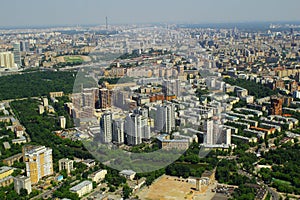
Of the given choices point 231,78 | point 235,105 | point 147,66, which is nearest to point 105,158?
point 235,105

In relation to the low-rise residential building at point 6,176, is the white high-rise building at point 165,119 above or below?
above

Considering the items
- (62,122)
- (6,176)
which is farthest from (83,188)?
(62,122)

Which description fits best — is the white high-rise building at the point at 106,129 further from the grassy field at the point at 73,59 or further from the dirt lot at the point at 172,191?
the grassy field at the point at 73,59

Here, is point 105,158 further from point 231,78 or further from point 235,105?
point 231,78

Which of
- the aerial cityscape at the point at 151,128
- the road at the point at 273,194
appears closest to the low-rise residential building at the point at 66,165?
the aerial cityscape at the point at 151,128

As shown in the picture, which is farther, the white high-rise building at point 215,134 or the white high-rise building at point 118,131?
the white high-rise building at point 215,134

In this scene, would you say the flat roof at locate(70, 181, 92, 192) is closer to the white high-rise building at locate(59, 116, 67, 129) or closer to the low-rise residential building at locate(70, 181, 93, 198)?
the low-rise residential building at locate(70, 181, 93, 198)
